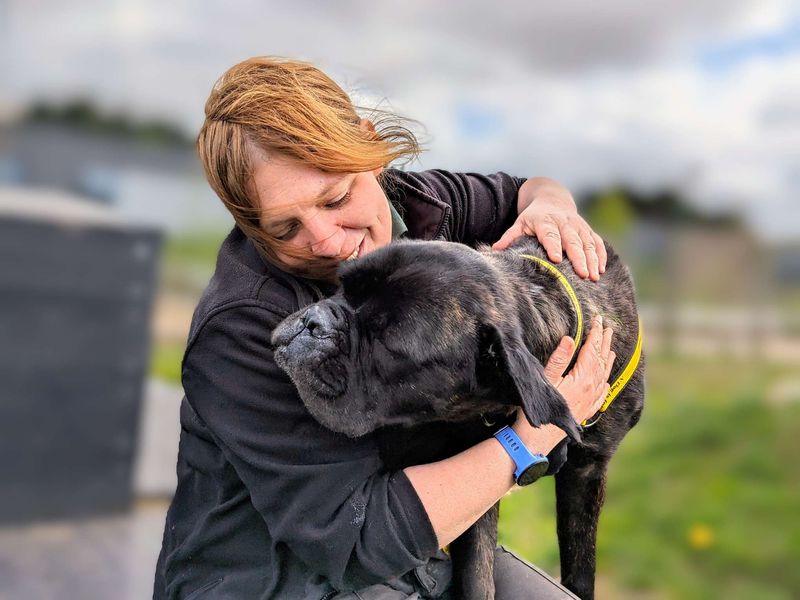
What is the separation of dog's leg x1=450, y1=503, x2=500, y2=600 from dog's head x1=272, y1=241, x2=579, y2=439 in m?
0.31

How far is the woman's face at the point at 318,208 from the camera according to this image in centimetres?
173

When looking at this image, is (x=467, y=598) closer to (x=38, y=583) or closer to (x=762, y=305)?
(x=38, y=583)

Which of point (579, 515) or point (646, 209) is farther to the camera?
point (646, 209)

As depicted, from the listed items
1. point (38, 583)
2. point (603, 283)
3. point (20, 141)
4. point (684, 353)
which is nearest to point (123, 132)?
point (20, 141)

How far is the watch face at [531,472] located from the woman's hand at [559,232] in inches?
20.1

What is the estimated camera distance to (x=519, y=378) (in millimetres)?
1622

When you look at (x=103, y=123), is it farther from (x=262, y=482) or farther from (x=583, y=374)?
(x=583, y=374)

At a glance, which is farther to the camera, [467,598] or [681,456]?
[681,456]

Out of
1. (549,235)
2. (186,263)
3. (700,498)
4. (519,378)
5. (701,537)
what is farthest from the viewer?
(186,263)

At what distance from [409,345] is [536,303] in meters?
0.33

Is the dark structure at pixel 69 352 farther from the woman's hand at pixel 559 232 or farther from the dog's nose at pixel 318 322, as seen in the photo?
the dog's nose at pixel 318 322

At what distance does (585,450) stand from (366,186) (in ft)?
2.70

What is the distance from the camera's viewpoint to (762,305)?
4.77 meters

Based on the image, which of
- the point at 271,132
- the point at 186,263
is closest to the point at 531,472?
the point at 271,132
